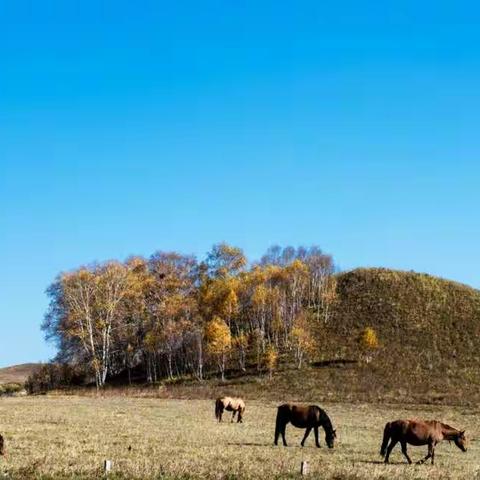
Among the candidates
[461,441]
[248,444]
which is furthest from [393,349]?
[248,444]

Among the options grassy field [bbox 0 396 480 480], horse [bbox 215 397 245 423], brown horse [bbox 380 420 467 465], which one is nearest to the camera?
grassy field [bbox 0 396 480 480]

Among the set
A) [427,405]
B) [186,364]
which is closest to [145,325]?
[186,364]

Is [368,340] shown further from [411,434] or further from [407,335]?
[411,434]

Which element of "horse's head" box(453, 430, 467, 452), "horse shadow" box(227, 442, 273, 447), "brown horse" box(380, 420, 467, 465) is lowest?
"horse shadow" box(227, 442, 273, 447)

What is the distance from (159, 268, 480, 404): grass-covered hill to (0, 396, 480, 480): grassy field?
28.8m

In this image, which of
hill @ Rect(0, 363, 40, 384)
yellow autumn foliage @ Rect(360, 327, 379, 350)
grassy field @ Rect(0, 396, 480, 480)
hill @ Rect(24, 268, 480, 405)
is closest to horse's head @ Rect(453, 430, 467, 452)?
grassy field @ Rect(0, 396, 480, 480)

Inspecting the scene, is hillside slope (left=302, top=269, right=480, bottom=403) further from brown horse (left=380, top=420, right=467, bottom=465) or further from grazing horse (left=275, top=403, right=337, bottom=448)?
brown horse (left=380, top=420, right=467, bottom=465)

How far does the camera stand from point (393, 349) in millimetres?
92188

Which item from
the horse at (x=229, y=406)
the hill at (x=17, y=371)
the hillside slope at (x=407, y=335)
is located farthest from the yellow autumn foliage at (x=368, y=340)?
the hill at (x=17, y=371)

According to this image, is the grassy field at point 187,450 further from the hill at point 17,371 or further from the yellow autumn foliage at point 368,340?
the hill at point 17,371

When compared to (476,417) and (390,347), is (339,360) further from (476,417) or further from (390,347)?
(476,417)

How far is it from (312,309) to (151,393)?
3707 cm

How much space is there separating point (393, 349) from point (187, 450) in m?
70.2

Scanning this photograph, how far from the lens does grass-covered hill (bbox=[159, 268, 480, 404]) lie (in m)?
75.8
